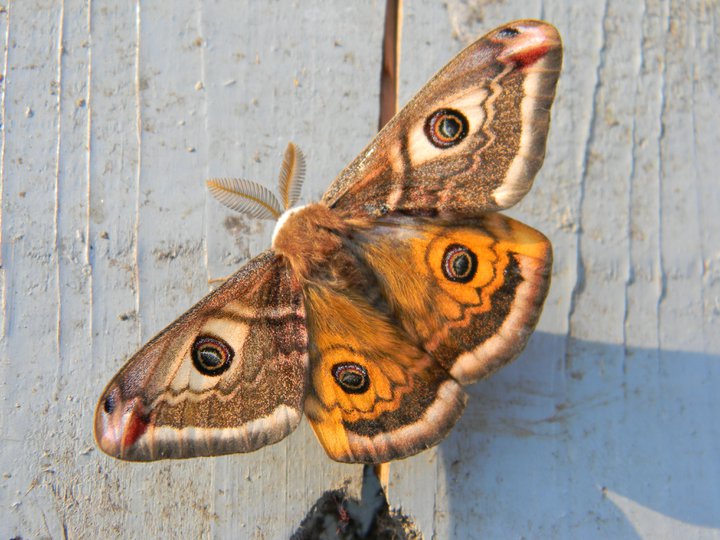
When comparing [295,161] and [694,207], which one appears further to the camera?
[694,207]

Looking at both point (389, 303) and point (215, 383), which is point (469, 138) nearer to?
point (389, 303)

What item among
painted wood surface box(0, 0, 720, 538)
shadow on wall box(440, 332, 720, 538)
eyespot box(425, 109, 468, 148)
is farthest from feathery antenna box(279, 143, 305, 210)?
shadow on wall box(440, 332, 720, 538)

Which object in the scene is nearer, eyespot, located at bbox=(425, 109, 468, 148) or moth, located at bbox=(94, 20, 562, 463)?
moth, located at bbox=(94, 20, 562, 463)

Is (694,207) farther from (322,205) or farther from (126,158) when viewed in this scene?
(126,158)

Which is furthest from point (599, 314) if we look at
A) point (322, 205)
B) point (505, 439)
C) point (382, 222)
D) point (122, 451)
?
point (122, 451)

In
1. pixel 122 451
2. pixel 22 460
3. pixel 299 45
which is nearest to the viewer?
pixel 122 451

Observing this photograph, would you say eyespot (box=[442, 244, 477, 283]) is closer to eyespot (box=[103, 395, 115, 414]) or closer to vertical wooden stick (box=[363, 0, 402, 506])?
vertical wooden stick (box=[363, 0, 402, 506])

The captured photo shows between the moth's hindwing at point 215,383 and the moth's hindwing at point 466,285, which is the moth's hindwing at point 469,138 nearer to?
the moth's hindwing at point 466,285
